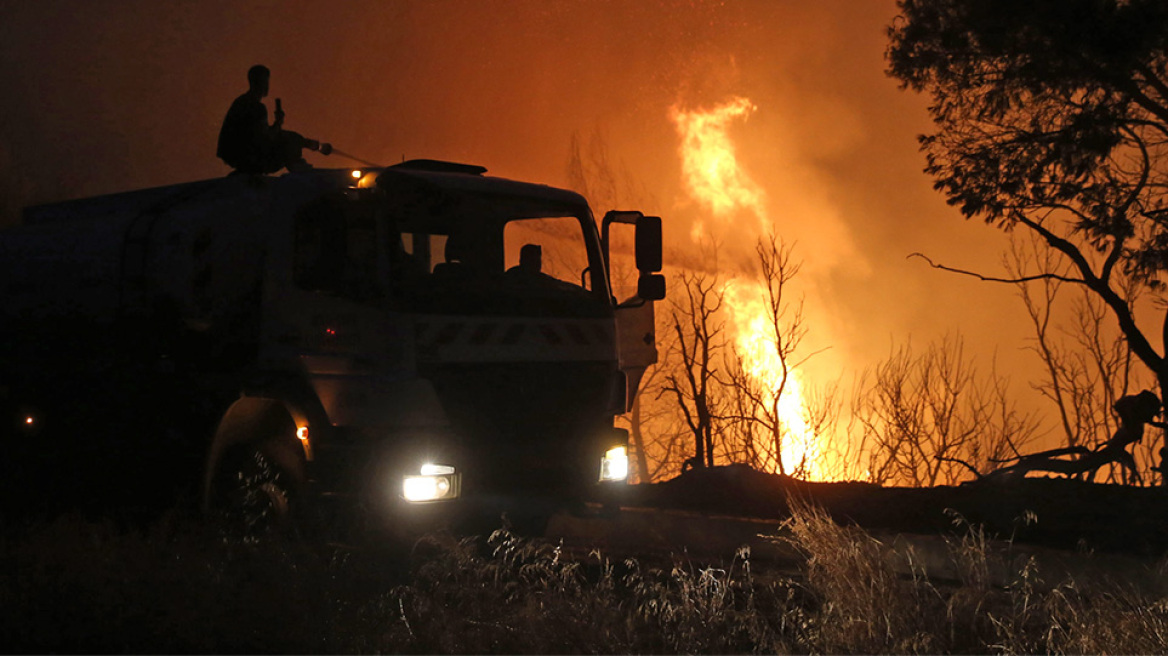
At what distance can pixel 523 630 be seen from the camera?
6211mm

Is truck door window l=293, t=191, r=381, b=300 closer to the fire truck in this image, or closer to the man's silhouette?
the fire truck

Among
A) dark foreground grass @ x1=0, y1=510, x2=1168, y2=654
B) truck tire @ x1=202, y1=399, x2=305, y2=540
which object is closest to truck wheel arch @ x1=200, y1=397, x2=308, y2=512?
truck tire @ x1=202, y1=399, x2=305, y2=540

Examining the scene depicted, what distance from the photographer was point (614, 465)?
8.51 metres

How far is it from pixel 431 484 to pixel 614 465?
1663mm

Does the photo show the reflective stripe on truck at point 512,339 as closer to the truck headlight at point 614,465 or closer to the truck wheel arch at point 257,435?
the truck headlight at point 614,465

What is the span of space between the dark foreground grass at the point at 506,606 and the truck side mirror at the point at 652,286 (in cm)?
211

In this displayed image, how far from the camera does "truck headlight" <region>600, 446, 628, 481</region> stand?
331 inches

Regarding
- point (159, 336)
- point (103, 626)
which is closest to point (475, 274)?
point (159, 336)

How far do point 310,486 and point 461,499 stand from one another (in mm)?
967

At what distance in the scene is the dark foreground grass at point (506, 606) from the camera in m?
5.98

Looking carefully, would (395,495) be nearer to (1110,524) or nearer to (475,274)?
(475,274)

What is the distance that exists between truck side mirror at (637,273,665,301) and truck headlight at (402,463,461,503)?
227 centimetres

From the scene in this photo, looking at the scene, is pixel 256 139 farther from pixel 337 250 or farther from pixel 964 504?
pixel 964 504

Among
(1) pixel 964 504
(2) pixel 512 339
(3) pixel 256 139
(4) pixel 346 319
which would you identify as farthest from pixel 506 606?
(1) pixel 964 504
